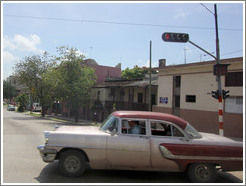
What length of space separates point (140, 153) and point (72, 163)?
5.54ft

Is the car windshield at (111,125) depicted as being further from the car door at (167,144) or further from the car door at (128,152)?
the car door at (167,144)

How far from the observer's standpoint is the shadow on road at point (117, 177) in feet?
17.5

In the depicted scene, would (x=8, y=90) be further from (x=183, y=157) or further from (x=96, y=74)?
(x=183, y=157)

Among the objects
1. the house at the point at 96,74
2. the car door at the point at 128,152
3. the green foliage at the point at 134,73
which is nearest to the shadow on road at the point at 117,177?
the car door at the point at 128,152

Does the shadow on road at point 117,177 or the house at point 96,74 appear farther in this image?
the house at point 96,74

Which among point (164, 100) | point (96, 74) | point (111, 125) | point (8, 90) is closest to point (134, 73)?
point (96, 74)

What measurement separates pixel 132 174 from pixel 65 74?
82.0ft

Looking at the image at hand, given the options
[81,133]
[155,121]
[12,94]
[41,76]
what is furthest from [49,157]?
[12,94]

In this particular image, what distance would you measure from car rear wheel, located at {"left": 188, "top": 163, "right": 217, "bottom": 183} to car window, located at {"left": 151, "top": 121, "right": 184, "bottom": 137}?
85cm

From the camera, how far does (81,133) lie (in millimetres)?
5613

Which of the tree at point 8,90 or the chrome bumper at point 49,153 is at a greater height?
the tree at point 8,90

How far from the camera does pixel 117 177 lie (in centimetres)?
566

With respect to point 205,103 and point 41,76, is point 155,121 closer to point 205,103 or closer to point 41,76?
point 205,103

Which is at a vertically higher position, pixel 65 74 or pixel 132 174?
pixel 65 74
